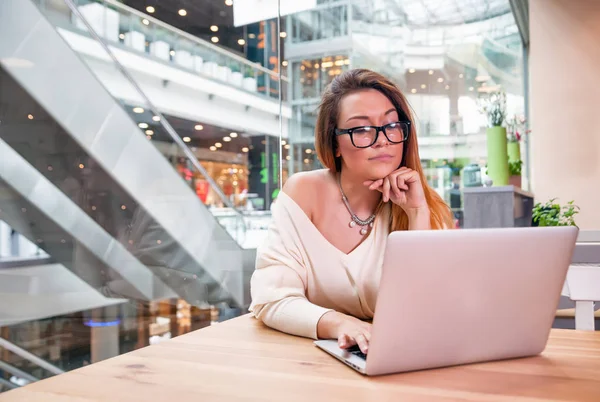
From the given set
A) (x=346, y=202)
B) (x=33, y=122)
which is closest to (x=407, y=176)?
(x=346, y=202)

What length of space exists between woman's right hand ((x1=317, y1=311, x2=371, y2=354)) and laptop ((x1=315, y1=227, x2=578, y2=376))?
0.09 ft

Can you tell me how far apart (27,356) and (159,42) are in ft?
8.06

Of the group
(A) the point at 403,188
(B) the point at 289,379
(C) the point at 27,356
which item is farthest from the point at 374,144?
(C) the point at 27,356

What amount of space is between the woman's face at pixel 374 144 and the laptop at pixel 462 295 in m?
0.57

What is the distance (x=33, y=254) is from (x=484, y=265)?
3694 mm

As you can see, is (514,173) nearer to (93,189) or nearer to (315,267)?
(93,189)

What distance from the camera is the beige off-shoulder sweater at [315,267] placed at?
1.28 m

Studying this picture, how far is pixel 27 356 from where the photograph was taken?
11.6 ft

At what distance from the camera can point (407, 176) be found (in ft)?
4.37

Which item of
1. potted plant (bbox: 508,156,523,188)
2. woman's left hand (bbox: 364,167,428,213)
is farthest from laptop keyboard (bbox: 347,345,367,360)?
potted plant (bbox: 508,156,523,188)

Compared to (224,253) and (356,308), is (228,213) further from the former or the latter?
(356,308)

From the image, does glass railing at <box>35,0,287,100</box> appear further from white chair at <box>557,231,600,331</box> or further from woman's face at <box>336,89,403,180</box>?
white chair at <box>557,231,600,331</box>

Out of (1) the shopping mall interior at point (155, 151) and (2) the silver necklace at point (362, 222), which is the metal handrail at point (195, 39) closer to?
(1) the shopping mall interior at point (155, 151)

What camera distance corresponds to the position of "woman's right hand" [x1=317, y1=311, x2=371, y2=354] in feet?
2.90
